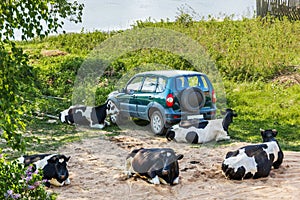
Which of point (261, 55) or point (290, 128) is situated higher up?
point (261, 55)

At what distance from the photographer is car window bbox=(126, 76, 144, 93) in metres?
11.2

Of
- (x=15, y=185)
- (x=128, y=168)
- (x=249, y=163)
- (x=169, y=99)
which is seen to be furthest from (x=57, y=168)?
(x=169, y=99)

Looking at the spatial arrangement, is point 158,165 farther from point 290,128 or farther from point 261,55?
point 261,55

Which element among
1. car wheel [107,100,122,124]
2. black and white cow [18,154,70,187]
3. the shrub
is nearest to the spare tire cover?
car wheel [107,100,122,124]

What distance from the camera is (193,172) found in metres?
7.76

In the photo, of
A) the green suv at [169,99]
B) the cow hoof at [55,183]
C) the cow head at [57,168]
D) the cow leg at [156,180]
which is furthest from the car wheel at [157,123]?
the cow hoof at [55,183]

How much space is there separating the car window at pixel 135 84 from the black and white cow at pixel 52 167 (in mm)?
4263

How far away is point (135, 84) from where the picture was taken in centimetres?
1142

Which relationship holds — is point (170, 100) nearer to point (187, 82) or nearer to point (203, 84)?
point (187, 82)

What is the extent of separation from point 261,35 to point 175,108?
730cm

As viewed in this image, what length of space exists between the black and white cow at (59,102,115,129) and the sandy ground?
1832 mm

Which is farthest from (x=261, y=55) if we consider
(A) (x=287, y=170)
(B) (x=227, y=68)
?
(A) (x=287, y=170)

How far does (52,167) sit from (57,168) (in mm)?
87

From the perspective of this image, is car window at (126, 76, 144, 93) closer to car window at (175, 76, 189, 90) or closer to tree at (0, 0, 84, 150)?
car window at (175, 76, 189, 90)
